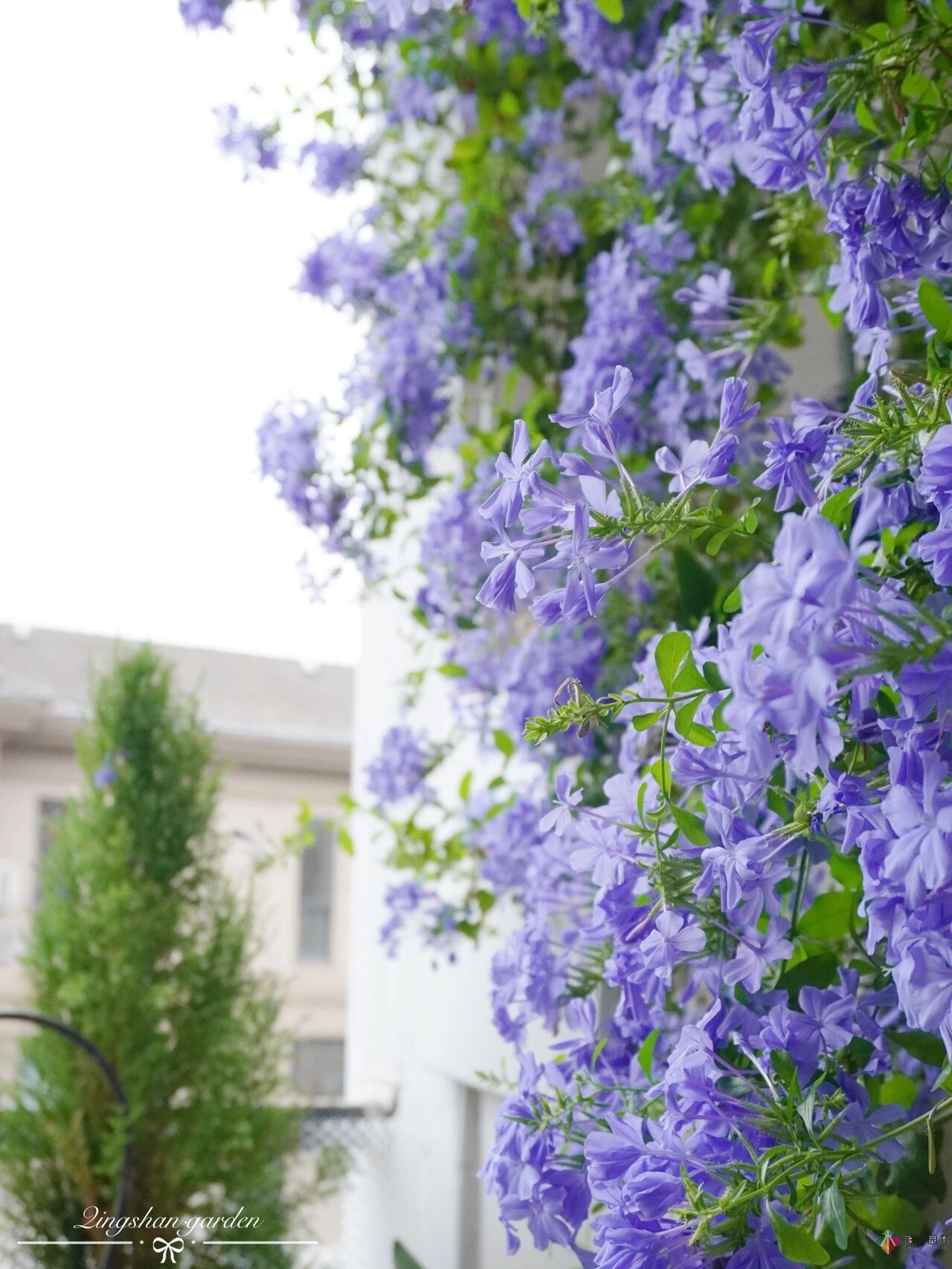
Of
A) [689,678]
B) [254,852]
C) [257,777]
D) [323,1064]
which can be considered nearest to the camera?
[689,678]

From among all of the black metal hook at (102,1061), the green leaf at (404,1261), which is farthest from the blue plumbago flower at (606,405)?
the black metal hook at (102,1061)

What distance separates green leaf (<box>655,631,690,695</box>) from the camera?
0.47m

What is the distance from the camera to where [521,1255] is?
129cm

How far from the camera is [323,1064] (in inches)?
132

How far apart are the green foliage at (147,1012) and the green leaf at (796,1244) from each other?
1.07m

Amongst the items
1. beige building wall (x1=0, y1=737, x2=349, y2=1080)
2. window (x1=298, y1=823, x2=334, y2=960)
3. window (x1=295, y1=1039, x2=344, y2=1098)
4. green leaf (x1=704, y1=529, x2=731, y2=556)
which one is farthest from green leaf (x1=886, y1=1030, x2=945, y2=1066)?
window (x1=298, y1=823, x2=334, y2=960)

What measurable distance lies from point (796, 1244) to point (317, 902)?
3.21m

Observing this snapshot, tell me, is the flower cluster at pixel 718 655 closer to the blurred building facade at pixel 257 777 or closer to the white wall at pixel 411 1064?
the white wall at pixel 411 1064

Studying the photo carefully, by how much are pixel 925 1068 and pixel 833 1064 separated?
0.56 feet

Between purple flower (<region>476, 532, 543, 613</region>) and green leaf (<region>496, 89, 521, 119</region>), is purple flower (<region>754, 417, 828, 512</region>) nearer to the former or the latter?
purple flower (<region>476, 532, 543, 613</region>)

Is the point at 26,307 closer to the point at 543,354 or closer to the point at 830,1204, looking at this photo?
the point at 543,354

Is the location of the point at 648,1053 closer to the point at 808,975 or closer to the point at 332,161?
the point at 808,975

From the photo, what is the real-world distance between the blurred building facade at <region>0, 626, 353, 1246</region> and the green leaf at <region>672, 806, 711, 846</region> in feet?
6.04

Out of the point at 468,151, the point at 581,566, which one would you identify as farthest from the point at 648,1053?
the point at 468,151
